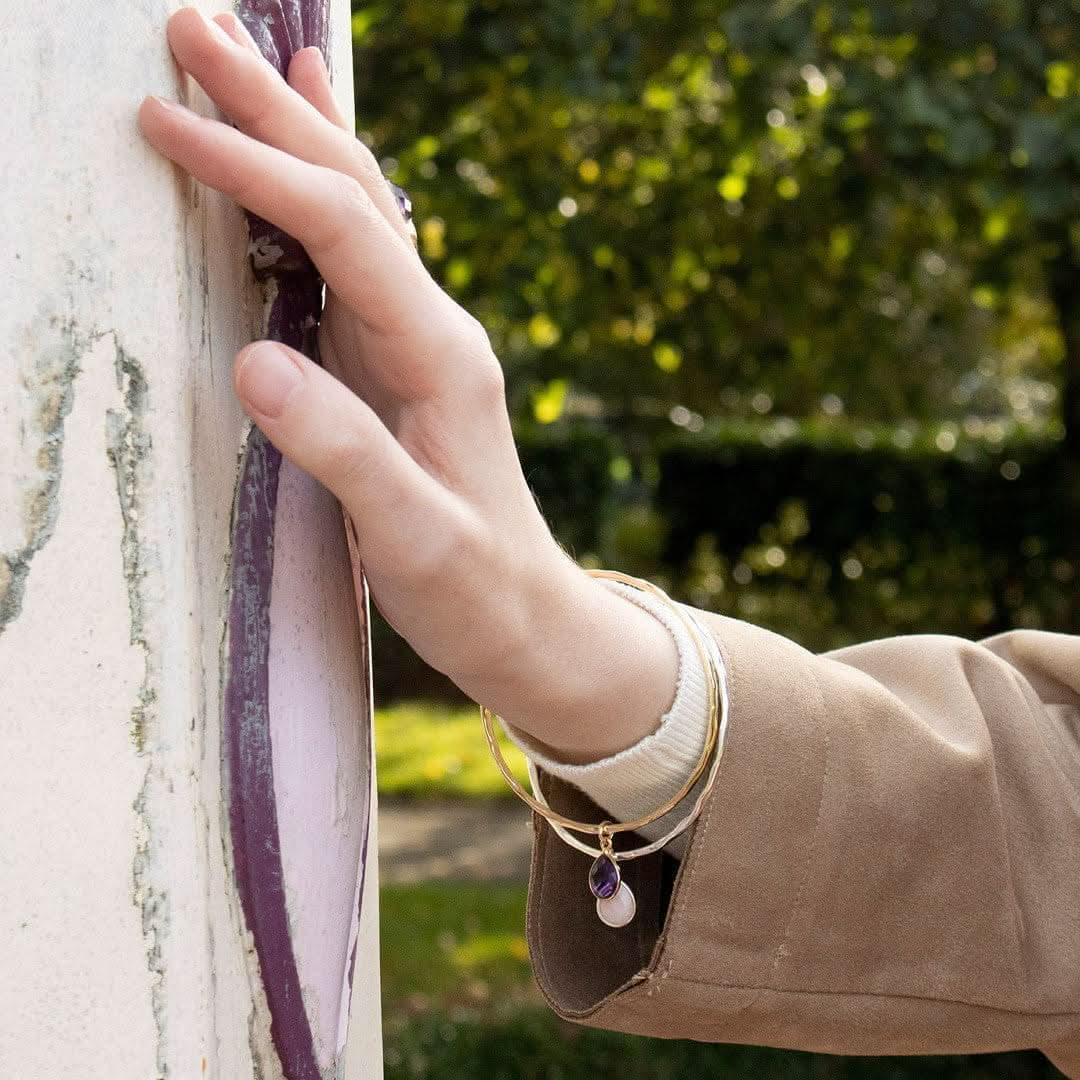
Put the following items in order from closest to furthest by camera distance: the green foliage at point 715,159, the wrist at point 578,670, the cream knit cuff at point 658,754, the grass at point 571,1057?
the wrist at point 578,670
the cream knit cuff at point 658,754
the green foliage at point 715,159
the grass at point 571,1057

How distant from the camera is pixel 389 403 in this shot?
0.82m

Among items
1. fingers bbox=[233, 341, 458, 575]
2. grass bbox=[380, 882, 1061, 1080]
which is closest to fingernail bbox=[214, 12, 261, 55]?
fingers bbox=[233, 341, 458, 575]

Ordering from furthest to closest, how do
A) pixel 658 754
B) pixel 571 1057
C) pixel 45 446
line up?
pixel 571 1057, pixel 658 754, pixel 45 446

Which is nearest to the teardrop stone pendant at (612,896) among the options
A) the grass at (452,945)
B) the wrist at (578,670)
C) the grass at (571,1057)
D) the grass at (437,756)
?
the wrist at (578,670)

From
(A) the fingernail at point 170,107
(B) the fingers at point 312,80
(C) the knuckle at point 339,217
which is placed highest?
(A) the fingernail at point 170,107

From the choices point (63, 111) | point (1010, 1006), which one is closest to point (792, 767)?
point (1010, 1006)

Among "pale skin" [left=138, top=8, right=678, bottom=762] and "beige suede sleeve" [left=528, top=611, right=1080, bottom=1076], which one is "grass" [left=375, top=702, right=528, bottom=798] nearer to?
"beige suede sleeve" [left=528, top=611, right=1080, bottom=1076]

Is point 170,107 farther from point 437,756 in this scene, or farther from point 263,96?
point 437,756

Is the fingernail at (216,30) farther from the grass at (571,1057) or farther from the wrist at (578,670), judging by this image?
the grass at (571,1057)

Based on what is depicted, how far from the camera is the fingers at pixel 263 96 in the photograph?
672 mm

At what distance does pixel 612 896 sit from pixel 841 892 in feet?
0.59

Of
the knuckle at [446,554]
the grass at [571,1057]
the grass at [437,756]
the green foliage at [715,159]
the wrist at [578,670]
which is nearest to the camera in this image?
the knuckle at [446,554]

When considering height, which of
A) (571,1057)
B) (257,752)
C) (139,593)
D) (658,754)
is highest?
(139,593)

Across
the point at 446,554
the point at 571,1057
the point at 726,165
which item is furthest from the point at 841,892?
the point at 726,165
